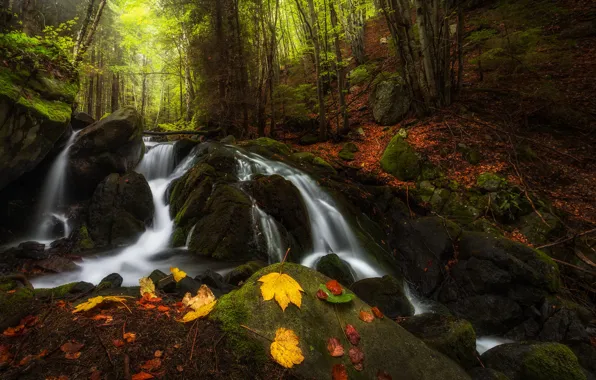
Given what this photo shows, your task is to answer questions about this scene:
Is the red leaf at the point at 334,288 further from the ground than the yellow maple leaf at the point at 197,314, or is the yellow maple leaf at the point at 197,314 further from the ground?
the red leaf at the point at 334,288

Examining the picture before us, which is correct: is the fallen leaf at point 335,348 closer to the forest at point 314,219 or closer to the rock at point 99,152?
the forest at point 314,219

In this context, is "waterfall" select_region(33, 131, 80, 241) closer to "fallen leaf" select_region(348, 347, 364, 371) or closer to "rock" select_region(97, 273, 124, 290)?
"rock" select_region(97, 273, 124, 290)

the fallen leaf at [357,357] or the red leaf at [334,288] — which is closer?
the fallen leaf at [357,357]

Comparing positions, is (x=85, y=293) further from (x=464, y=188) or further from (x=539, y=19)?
(x=539, y=19)

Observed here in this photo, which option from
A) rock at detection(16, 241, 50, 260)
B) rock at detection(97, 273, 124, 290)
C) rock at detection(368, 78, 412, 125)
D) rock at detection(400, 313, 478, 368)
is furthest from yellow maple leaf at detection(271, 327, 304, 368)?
rock at detection(368, 78, 412, 125)

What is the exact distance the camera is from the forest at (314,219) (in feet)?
6.30

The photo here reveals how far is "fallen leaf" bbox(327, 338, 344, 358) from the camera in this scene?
1885mm

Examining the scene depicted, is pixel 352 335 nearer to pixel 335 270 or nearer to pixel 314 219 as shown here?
pixel 335 270

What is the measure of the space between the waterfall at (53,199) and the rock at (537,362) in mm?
8966

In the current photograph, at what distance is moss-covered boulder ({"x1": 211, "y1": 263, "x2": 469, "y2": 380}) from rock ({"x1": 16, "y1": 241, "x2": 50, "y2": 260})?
6005 millimetres

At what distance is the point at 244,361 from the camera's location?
1.70m

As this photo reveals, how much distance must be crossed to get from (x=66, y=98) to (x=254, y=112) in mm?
7943

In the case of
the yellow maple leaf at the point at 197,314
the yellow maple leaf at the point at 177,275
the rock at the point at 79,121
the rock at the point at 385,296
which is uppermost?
the rock at the point at 79,121

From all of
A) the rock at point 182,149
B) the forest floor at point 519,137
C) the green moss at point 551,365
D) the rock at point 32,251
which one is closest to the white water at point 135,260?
the rock at point 32,251
